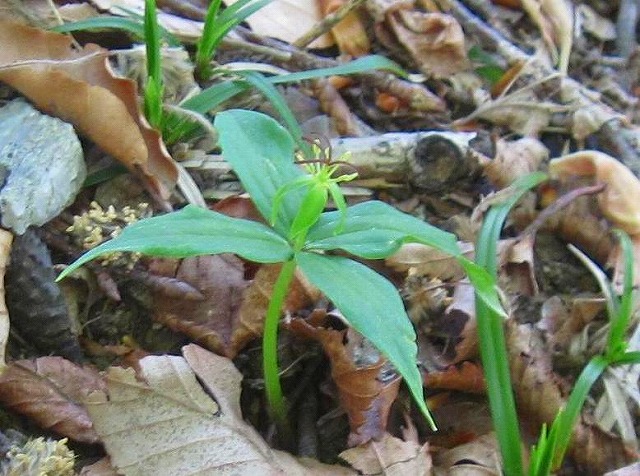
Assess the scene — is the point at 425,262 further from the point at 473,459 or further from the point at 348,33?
the point at 348,33

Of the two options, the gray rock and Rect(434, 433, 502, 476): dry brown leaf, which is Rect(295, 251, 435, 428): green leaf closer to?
Rect(434, 433, 502, 476): dry brown leaf

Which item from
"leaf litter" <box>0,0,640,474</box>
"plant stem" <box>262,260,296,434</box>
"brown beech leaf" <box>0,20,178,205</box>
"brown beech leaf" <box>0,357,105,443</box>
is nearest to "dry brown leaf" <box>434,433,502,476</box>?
"leaf litter" <box>0,0,640,474</box>

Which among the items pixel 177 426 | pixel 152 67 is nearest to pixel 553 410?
pixel 177 426

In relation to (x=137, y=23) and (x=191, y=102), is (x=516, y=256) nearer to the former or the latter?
(x=191, y=102)

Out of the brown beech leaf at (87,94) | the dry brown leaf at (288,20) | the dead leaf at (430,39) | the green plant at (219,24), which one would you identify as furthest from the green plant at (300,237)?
the dead leaf at (430,39)

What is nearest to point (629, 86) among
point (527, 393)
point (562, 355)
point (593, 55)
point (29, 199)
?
point (593, 55)
